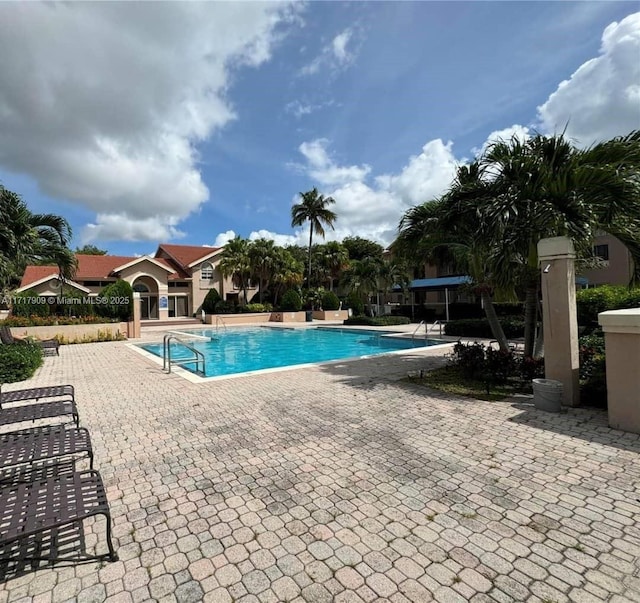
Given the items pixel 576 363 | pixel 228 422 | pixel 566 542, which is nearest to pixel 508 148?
pixel 576 363

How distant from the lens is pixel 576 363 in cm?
646

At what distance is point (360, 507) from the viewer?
11.4ft

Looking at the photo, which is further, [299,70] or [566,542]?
[299,70]

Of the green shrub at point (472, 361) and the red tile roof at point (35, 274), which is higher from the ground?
the red tile roof at point (35, 274)

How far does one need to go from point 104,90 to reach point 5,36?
118 inches

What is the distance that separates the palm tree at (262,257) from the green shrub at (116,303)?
13383 mm

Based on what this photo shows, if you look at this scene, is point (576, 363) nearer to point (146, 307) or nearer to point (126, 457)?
point (126, 457)

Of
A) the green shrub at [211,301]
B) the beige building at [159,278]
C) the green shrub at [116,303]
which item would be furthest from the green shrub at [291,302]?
the green shrub at [116,303]

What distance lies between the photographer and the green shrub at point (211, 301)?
1366 inches

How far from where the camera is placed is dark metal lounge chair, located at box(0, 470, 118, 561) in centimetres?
242

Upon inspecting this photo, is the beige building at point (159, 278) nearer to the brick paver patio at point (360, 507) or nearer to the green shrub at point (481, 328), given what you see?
the green shrub at point (481, 328)

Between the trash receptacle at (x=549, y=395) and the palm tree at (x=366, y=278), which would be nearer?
the trash receptacle at (x=549, y=395)

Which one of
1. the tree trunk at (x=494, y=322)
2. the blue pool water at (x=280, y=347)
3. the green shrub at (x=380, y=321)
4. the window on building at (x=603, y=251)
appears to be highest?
the window on building at (x=603, y=251)

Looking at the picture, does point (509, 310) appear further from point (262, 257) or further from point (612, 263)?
point (262, 257)
